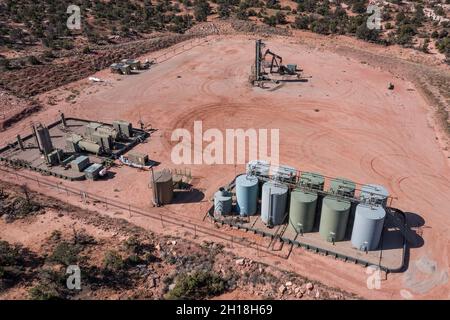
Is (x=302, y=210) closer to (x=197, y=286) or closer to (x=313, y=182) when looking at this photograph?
(x=313, y=182)

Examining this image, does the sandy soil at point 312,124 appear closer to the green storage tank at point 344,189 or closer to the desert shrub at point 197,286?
the desert shrub at point 197,286

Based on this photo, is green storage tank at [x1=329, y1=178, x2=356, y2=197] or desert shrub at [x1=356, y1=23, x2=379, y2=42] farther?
desert shrub at [x1=356, y1=23, x2=379, y2=42]

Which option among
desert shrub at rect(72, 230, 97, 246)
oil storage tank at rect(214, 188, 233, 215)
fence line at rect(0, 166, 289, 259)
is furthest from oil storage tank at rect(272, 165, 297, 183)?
desert shrub at rect(72, 230, 97, 246)

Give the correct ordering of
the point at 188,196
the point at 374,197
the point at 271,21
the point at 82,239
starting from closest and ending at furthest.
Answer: the point at 374,197 < the point at 82,239 < the point at 188,196 < the point at 271,21

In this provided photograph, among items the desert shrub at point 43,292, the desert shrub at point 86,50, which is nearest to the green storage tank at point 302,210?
the desert shrub at point 43,292

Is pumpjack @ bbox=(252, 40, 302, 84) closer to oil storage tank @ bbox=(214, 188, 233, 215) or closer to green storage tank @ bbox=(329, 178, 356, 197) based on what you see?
oil storage tank @ bbox=(214, 188, 233, 215)

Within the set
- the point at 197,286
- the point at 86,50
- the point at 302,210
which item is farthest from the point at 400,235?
the point at 86,50
